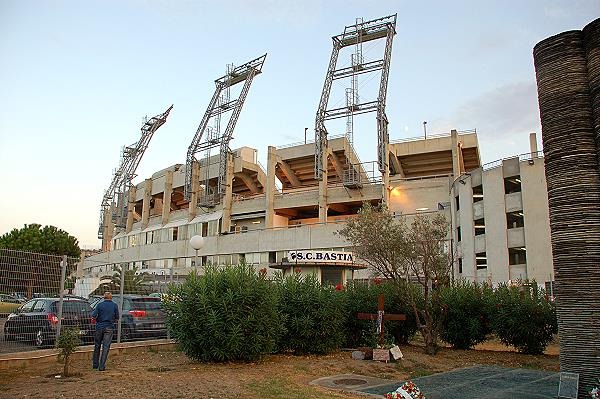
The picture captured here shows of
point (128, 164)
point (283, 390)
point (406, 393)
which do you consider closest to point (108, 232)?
point (128, 164)

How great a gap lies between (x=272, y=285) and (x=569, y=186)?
8.06 metres

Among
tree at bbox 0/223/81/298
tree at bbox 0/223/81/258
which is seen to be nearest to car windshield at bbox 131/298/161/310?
tree at bbox 0/223/81/298

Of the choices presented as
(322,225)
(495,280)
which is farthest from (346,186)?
(495,280)

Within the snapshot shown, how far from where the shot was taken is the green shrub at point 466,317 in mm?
16922

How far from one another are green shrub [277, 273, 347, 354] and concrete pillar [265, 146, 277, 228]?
4167 cm

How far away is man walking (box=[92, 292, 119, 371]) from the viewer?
11750 millimetres

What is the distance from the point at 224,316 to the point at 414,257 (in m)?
7.42

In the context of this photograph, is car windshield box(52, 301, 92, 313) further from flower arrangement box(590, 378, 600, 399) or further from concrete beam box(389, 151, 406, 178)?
concrete beam box(389, 151, 406, 178)

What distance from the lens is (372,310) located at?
A: 682 inches

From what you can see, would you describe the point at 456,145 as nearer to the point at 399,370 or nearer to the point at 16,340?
the point at 399,370

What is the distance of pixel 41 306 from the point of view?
545 inches

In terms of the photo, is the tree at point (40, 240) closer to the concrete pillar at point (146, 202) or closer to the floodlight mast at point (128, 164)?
the concrete pillar at point (146, 202)

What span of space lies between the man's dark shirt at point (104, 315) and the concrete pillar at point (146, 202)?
6617cm

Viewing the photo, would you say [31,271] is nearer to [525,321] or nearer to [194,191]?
[525,321]
